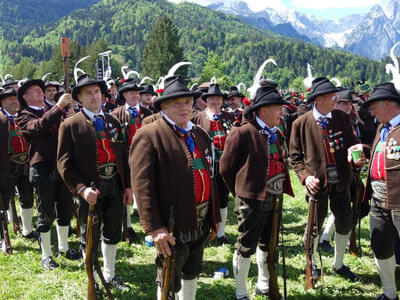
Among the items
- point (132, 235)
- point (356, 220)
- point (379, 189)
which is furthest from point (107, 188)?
point (356, 220)

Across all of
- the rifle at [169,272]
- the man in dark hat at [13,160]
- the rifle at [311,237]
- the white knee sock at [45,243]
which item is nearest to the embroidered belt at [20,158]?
the man in dark hat at [13,160]

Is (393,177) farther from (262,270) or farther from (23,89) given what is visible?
(23,89)

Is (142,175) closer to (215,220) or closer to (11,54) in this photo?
(215,220)

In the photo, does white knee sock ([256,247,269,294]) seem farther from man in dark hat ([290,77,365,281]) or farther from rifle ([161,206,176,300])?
rifle ([161,206,176,300])

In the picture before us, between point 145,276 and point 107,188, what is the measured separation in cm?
179

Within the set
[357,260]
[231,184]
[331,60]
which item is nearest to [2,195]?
[231,184]

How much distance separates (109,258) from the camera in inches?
209

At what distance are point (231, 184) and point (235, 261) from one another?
3.32ft

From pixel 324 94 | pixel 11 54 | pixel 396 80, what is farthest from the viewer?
pixel 11 54

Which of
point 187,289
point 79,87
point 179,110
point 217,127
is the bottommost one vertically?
point 187,289

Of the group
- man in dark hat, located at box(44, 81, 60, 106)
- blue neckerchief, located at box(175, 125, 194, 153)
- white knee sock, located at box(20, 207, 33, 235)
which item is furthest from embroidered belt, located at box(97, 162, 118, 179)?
man in dark hat, located at box(44, 81, 60, 106)

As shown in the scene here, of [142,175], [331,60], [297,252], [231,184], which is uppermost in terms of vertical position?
[331,60]

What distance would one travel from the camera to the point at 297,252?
6.87 m

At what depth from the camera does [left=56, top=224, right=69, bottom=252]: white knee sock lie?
252 inches
